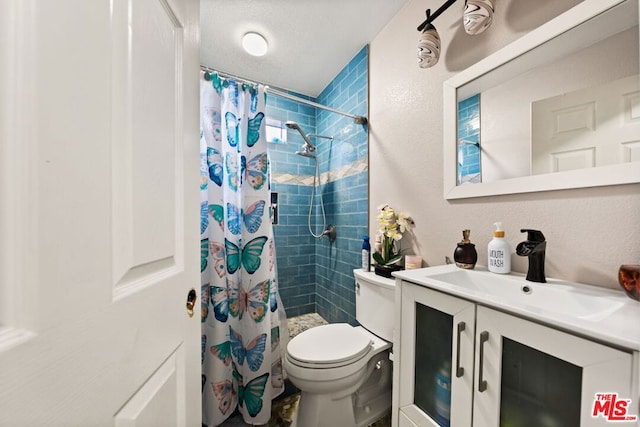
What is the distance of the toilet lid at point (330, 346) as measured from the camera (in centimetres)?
112

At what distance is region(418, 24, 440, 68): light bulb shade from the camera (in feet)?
3.60

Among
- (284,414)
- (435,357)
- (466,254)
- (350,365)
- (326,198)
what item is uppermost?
(326,198)

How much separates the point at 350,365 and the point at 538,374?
2.41 ft

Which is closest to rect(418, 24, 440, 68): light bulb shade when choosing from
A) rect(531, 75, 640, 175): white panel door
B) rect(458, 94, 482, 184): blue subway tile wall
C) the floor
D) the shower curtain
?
rect(458, 94, 482, 184): blue subway tile wall

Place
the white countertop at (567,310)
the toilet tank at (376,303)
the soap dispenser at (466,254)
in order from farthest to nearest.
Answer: the toilet tank at (376,303) → the soap dispenser at (466,254) → the white countertop at (567,310)

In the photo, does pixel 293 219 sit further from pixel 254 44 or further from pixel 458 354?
pixel 458 354

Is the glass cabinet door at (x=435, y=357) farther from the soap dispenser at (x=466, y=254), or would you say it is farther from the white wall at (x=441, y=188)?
the white wall at (x=441, y=188)

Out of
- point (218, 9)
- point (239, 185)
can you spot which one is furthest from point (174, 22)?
point (218, 9)

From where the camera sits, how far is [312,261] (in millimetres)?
2461

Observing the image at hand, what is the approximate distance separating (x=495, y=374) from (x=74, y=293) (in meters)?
0.90

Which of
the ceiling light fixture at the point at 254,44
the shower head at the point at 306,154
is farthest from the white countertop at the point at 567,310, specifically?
the ceiling light fixture at the point at 254,44

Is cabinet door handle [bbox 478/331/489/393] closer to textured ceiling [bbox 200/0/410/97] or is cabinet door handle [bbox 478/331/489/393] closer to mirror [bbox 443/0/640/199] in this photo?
mirror [bbox 443/0/640/199]

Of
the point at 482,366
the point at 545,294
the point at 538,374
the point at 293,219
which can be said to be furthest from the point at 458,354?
the point at 293,219

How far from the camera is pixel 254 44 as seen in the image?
1717 mm
